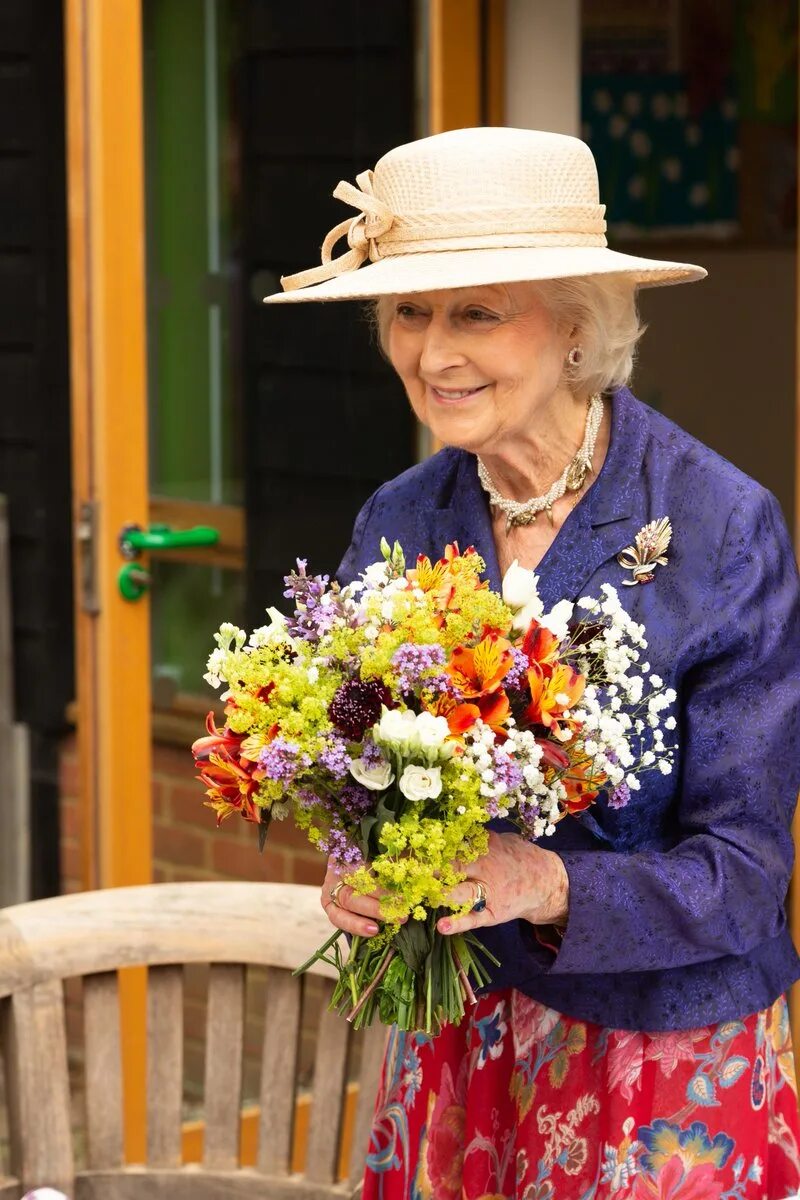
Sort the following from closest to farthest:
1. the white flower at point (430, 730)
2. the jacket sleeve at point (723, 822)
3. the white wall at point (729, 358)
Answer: the white flower at point (430, 730)
the jacket sleeve at point (723, 822)
the white wall at point (729, 358)

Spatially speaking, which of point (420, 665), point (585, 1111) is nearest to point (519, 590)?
point (420, 665)

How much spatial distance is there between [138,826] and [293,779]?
5.94 feet

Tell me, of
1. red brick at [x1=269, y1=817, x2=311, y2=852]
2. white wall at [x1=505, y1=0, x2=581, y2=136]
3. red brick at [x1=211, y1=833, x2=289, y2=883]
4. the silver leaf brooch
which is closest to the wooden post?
red brick at [x1=211, y1=833, x2=289, y2=883]

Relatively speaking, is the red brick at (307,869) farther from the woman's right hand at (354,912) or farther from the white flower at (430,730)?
the white flower at (430,730)

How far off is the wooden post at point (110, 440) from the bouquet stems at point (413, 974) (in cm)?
160

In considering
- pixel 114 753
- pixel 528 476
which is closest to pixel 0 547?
pixel 114 753

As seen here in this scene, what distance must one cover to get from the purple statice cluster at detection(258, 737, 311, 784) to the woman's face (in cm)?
41

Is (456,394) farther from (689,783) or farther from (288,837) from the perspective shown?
(288,837)

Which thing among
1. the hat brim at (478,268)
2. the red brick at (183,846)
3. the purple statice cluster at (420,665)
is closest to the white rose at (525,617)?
the purple statice cluster at (420,665)

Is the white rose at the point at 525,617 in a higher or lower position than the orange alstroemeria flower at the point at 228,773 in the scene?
higher

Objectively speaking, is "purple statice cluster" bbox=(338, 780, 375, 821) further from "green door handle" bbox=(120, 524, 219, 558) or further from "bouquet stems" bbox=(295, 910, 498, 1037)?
"green door handle" bbox=(120, 524, 219, 558)

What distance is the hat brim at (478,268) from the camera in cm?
172

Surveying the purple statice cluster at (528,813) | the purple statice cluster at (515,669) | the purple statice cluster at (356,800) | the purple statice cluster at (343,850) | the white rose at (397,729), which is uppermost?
the purple statice cluster at (515,669)

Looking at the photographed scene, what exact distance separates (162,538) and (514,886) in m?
1.71
